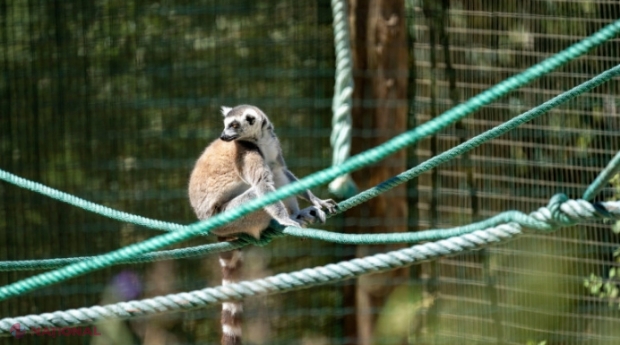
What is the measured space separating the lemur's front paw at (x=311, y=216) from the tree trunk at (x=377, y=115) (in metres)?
1.54

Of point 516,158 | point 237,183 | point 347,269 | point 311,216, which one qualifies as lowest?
point 347,269

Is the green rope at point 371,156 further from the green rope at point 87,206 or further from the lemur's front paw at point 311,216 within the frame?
the lemur's front paw at point 311,216

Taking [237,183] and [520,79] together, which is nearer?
[520,79]

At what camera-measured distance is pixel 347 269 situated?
199 centimetres

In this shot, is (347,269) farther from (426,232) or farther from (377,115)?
(377,115)

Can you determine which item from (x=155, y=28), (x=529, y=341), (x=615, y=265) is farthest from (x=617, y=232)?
(x=155, y=28)

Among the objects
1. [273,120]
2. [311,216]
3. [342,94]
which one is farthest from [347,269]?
[273,120]

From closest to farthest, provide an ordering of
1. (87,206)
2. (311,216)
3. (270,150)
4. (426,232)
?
1. (426,232)
2. (87,206)
3. (311,216)
4. (270,150)

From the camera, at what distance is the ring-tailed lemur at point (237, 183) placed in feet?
11.2

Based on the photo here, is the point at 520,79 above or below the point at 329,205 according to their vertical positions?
above

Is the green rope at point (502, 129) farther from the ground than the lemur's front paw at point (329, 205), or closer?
farther from the ground

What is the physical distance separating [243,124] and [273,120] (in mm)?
1427

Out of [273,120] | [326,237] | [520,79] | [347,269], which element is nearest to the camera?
[520,79]

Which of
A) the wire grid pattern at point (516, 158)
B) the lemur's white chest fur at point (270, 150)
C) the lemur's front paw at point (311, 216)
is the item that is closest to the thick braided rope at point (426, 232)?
the lemur's front paw at point (311, 216)
